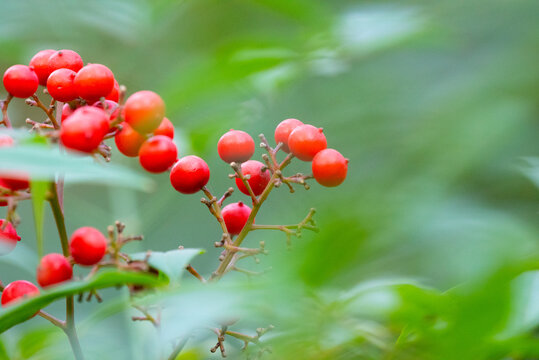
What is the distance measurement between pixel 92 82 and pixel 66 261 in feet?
0.83

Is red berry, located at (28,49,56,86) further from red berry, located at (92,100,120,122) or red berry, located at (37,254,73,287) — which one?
red berry, located at (37,254,73,287)

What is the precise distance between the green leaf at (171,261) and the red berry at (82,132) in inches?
6.3

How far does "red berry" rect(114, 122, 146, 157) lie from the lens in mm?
893

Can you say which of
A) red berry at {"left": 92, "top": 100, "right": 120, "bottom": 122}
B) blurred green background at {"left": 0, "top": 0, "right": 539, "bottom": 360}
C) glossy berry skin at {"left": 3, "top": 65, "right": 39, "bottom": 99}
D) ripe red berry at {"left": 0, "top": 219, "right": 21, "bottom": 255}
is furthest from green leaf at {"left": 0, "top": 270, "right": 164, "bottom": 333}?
glossy berry skin at {"left": 3, "top": 65, "right": 39, "bottom": 99}

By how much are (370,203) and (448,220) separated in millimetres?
111

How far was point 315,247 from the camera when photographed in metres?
0.43

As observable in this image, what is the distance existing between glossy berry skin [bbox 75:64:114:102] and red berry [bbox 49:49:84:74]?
0.38 feet

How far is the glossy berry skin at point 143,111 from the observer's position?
849 mm

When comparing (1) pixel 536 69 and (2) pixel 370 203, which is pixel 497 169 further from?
(2) pixel 370 203

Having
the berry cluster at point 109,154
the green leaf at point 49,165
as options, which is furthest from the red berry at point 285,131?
the green leaf at point 49,165

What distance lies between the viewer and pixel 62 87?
0.92 metres

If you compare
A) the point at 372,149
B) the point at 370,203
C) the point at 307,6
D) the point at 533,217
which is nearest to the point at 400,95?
the point at 372,149

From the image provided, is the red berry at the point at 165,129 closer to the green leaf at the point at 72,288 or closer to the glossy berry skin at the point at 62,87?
the glossy berry skin at the point at 62,87

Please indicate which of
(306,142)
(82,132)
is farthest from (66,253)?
(306,142)
